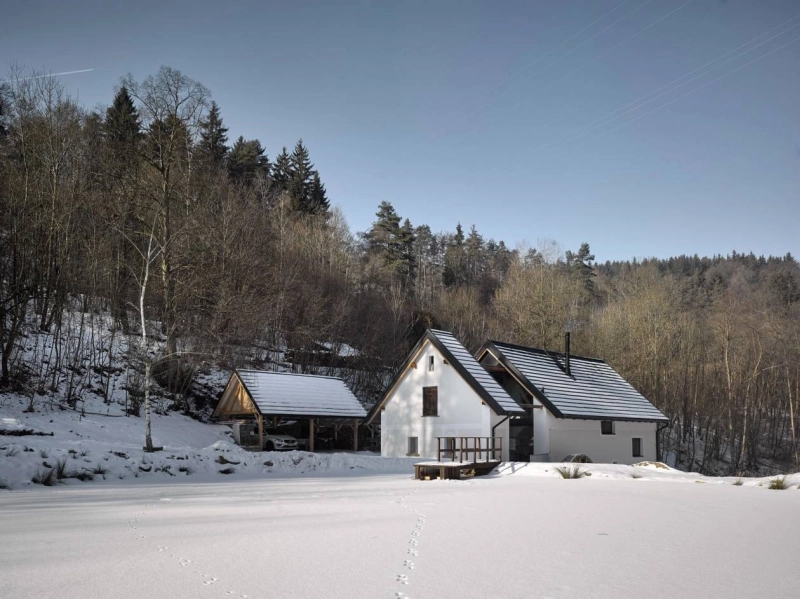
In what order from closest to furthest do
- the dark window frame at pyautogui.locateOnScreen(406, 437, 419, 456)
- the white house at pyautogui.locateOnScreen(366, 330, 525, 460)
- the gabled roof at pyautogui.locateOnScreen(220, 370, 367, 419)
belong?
the white house at pyautogui.locateOnScreen(366, 330, 525, 460), the gabled roof at pyautogui.locateOnScreen(220, 370, 367, 419), the dark window frame at pyautogui.locateOnScreen(406, 437, 419, 456)

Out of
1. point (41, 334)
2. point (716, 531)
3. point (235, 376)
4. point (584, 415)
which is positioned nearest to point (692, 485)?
point (716, 531)

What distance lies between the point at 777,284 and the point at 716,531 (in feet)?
206

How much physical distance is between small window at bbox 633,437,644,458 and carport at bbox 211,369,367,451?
15.1 metres

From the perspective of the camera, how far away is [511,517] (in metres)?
10.7

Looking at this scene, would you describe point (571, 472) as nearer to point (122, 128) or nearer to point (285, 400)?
point (285, 400)

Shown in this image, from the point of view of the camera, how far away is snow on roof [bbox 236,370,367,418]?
31.1m

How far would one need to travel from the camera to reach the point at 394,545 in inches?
310

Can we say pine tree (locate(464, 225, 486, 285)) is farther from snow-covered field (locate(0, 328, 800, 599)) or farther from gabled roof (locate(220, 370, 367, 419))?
snow-covered field (locate(0, 328, 800, 599))

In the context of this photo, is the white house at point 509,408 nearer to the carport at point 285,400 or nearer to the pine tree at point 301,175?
the carport at point 285,400

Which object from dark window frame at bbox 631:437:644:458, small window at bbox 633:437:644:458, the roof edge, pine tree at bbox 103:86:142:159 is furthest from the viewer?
pine tree at bbox 103:86:142:159

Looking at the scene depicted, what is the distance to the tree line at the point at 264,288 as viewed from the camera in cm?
2977

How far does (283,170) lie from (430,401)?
144 feet

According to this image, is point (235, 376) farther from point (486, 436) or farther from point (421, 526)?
point (421, 526)

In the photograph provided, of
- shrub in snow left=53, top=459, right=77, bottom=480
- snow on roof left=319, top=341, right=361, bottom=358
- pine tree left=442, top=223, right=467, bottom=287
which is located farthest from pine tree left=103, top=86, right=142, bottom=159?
pine tree left=442, top=223, right=467, bottom=287
